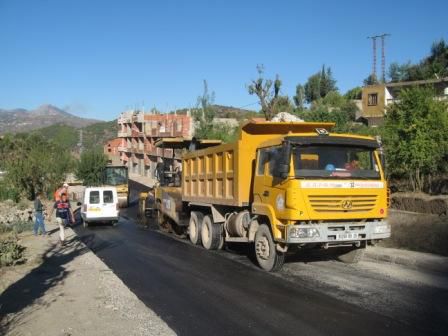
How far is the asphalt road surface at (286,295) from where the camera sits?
6793 millimetres

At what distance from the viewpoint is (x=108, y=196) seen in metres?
23.0

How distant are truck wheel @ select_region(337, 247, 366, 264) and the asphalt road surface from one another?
0.19m

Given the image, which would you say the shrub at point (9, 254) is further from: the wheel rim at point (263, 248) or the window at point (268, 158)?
the window at point (268, 158)

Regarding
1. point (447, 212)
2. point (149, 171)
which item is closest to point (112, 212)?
point (447, 212)

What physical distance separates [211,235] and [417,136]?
9459 millimetres

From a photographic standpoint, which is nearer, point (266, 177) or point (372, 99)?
point (266, 177)

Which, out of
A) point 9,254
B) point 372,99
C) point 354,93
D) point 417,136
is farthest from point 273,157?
point 354,93

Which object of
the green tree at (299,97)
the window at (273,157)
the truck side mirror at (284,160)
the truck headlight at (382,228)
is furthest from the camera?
the green tree at (299,97)

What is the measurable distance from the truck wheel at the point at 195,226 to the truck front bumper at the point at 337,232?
570 cm

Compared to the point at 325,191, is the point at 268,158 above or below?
above

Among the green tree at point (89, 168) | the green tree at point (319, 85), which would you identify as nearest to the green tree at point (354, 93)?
the green tree at point (319, 85)

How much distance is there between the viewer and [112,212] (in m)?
22.7

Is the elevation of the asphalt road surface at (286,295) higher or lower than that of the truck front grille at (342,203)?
lower

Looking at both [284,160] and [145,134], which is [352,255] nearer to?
A: [284,160]
